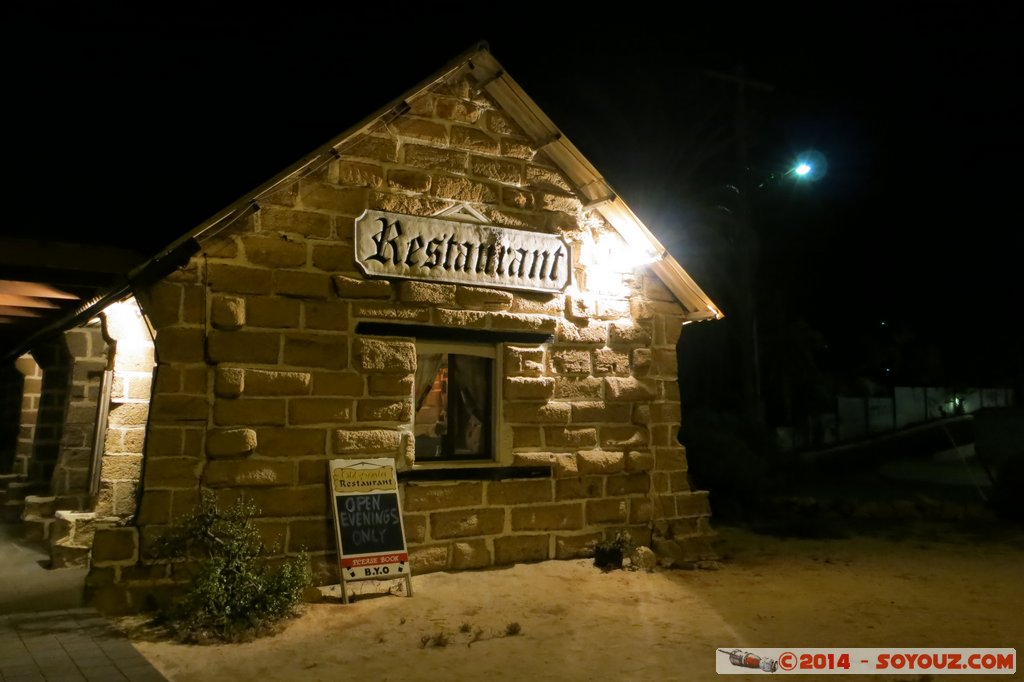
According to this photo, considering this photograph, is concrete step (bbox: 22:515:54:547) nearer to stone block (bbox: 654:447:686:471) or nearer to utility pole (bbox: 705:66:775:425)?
stone block (bbox: 654:447:686:471)

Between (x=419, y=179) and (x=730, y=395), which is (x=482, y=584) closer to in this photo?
(x=419, y=179)

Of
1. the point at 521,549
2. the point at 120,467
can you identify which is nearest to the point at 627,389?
the point at 521,549

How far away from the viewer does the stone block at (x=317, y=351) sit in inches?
278

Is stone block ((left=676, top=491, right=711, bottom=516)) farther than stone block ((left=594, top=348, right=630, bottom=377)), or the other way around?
stone block ((left=676, top=491, right=711, bottom=516))

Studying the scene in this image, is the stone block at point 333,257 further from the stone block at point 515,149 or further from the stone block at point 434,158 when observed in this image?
the stone block at point 515,149

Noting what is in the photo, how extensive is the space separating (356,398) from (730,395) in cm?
1984

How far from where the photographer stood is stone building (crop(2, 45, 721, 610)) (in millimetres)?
6656

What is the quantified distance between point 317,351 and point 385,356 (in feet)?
2.14

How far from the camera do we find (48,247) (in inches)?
324

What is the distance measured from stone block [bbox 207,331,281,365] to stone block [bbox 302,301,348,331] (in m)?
0.33

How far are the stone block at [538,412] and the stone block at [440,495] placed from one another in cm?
80

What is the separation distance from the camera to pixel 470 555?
25.4 feet

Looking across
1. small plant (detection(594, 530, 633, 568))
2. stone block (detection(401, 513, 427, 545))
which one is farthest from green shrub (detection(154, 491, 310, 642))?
small plant (detection(594, 530, 633, 568))

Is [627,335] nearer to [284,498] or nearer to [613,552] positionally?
[613,552]
